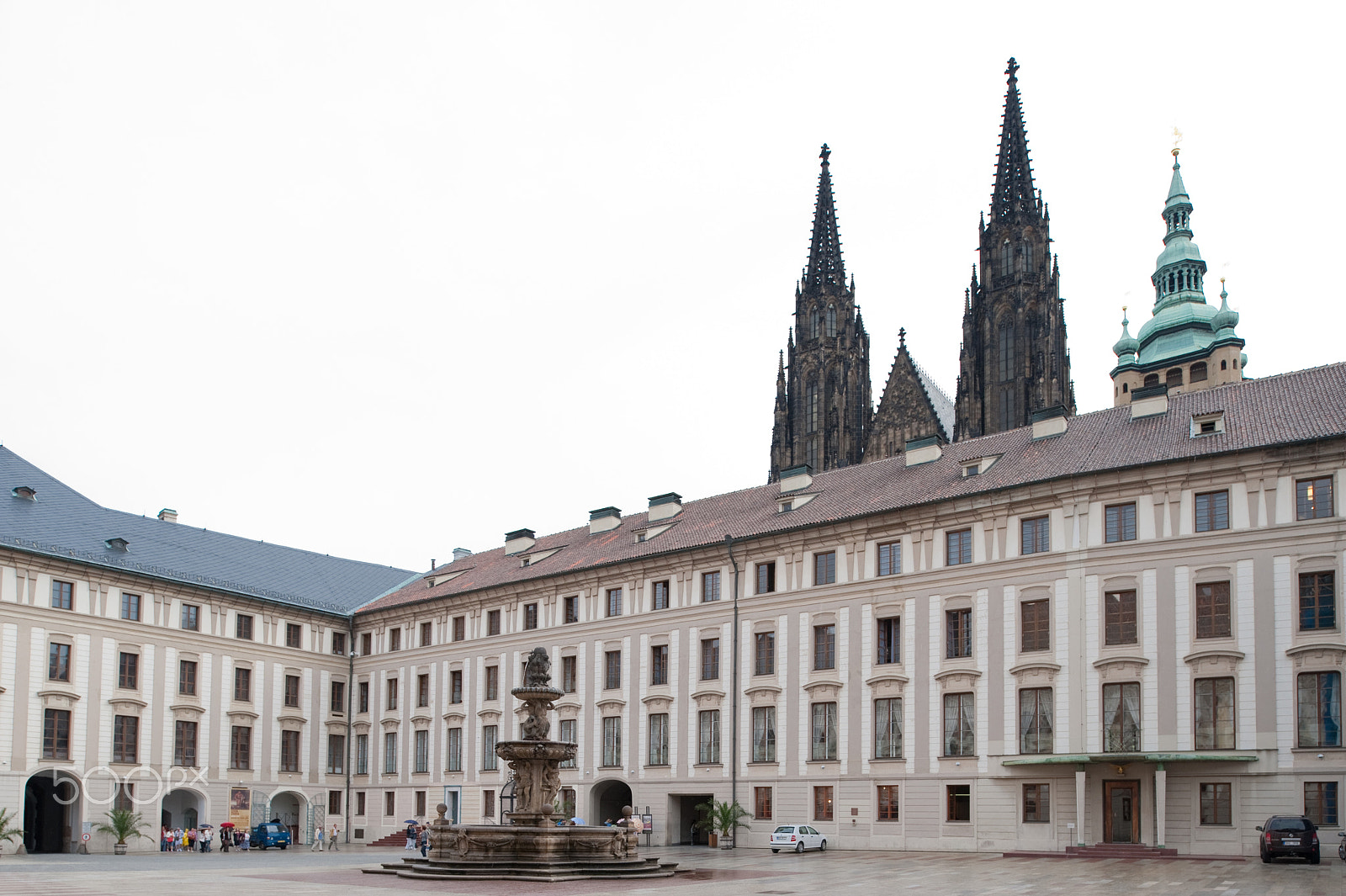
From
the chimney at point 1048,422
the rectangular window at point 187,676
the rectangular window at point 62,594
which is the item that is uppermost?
the chimney at point 1048,422

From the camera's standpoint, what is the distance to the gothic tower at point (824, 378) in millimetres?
96312

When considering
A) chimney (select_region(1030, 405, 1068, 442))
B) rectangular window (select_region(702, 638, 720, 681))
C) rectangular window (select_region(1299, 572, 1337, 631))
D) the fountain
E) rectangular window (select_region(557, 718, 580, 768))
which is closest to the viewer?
the fountain

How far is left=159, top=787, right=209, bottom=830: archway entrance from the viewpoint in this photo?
63.2 metres

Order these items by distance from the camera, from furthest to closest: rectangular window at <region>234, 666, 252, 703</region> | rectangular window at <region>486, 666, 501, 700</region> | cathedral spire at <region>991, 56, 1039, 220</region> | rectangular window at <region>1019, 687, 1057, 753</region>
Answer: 1. cathedral spire at <region>991, 56, 1039, 220</region>
2. rectangular window at <region>234, 666, 252, 703</region>
3. rectangular window at <region>486, 666, 501, 700</region>
4. rectangular window at <region>1019, 687, 1057, 753</region>

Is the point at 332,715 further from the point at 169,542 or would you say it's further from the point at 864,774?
the point at 864,774

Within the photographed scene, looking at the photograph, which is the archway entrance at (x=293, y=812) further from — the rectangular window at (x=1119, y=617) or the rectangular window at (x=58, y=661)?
the rectangular window at (x=1119, y=617)

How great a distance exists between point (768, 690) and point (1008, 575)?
11152mm

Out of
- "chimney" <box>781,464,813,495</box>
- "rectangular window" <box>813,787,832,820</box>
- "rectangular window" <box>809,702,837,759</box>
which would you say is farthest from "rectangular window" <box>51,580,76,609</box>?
"rectangular window" <box>813,787,832,820</box>

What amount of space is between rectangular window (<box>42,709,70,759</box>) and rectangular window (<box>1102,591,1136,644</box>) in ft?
141

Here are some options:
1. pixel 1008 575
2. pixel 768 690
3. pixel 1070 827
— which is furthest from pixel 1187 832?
pixel 768 690

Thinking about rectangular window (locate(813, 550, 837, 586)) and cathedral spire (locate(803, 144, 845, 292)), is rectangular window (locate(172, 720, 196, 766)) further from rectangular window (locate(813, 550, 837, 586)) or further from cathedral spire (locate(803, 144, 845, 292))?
cathedral spire (locate(803, 144, 845, 292))

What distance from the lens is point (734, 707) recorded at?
54.3 meters

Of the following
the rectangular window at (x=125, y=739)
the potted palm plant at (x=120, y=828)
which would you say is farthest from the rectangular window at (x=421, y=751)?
the potted palm plant at (x=120, y=828)

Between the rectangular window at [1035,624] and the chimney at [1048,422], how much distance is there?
7845mm
